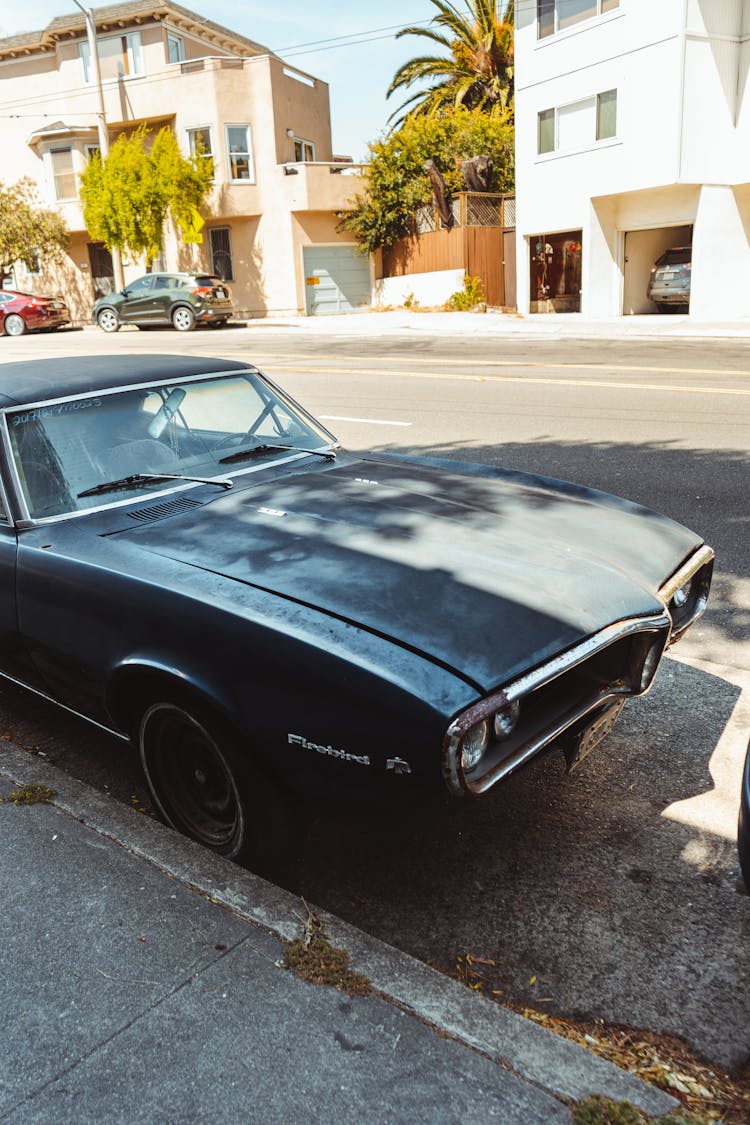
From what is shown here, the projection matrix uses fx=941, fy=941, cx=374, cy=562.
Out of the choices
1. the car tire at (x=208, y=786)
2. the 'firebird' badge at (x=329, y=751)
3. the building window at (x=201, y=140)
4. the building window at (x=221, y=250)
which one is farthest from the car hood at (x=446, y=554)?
the building window at (x=221, y=250)

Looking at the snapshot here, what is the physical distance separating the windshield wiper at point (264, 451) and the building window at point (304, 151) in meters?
33.5

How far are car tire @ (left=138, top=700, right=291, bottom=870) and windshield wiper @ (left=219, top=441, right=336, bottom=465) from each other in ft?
4.62

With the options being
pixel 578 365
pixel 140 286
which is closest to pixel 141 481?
pixel 578 365

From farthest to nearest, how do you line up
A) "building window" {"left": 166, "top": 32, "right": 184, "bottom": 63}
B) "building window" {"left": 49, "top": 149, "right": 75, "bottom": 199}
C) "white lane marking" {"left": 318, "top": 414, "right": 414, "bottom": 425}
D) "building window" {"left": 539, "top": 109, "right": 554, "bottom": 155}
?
"building window" {"left": 49, "top": 149, "right": 75, "bottom": 199} < "building window" {"left": 166, "top": 32, "right": 184, "bottom": 63} < "building window" {"left": 539, "top": 109, "right": 554, "bottom": 155} < "white lane marking" {"left": 318, "top": 414, "right": 414, "bottom": 425}

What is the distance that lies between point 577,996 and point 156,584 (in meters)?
1.64

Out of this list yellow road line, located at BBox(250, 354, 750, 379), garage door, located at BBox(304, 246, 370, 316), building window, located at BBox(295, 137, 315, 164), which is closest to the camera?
yellow road line, located at BBox(250, 354, 750, 379)

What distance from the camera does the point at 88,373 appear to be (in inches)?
159

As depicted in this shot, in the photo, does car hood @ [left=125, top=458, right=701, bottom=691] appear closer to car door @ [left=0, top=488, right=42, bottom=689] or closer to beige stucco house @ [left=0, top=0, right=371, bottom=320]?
car door @ [left=0, top=488, right=42, bottom=689]

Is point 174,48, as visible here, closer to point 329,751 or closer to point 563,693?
point 563,693

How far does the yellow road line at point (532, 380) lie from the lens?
1128 centimetres

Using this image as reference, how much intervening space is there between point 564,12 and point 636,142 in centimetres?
463

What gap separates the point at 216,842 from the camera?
9.70 feet

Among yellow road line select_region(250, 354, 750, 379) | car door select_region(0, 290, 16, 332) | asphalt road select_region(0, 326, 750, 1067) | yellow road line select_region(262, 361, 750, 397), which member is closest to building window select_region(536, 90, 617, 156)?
yellow road line select_region(250, 354, 750, 379)

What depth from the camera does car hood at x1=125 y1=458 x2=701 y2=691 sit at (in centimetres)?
258
